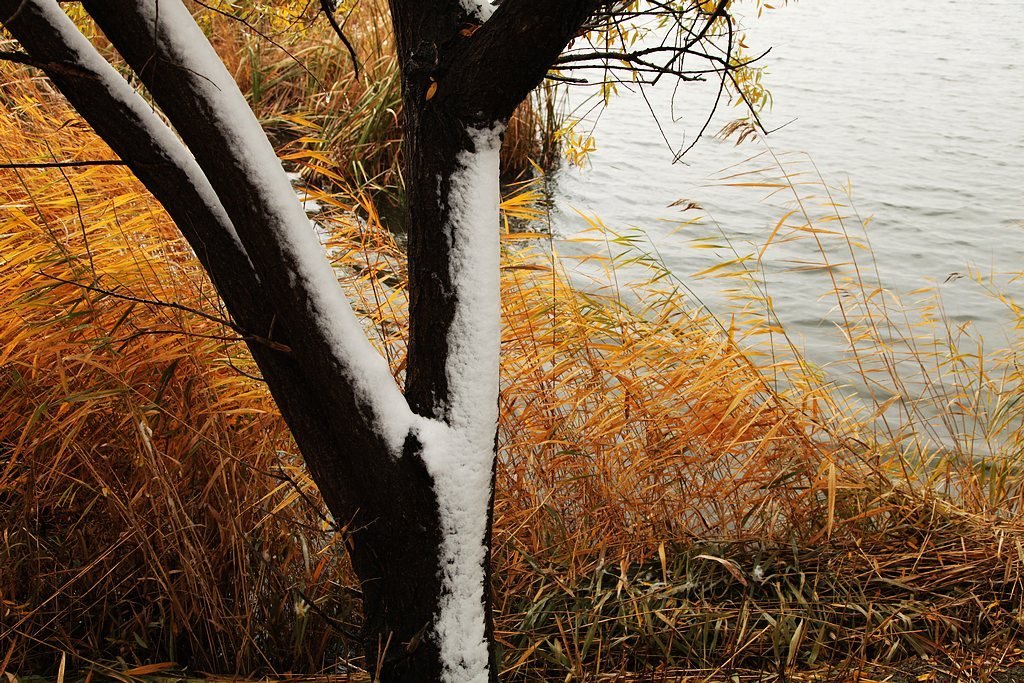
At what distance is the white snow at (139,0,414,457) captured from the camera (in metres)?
1.22

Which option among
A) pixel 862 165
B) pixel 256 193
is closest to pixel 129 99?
pixel 256 193

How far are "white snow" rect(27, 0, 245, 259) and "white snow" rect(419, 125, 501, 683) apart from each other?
0.35 meters

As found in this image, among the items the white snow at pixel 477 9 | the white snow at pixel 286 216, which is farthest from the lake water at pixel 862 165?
the white snow at pixel 286 216

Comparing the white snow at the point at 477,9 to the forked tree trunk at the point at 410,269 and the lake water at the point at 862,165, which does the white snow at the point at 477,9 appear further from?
the lake water at the point at 862,165

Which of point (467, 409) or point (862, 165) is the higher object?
point (862, 165)

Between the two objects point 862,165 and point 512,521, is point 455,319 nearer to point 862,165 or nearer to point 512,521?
point 512,521

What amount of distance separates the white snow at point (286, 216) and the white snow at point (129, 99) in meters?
0.09

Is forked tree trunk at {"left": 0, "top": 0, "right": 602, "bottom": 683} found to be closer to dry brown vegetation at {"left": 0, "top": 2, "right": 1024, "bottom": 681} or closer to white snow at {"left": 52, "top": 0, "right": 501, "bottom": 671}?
white snow at {"left": 52, "top": 0, "right": 501, "bottom": 671}

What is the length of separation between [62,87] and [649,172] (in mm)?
6437

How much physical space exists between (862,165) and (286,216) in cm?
691

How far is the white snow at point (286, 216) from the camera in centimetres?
122

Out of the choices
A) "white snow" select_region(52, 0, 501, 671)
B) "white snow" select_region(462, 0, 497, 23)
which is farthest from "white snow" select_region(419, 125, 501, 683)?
"white snow" select_region(462, 0, 497, 23)

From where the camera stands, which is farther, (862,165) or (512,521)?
(862,165)

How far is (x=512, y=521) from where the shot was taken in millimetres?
2236
